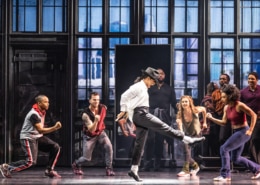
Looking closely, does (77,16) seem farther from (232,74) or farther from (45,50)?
(232,74)

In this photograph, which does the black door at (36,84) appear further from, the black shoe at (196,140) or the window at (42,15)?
the black shoe at (196,140)

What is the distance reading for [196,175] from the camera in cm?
1322

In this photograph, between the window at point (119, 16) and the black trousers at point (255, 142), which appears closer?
the black trousers at point (255, 142)

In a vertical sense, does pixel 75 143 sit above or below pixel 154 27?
below

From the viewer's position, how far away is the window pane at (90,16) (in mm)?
14727

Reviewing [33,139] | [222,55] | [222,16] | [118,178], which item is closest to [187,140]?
[118,178]

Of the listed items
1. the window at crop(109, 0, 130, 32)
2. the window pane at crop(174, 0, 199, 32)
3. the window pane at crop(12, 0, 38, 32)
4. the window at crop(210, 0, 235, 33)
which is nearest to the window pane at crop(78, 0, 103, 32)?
the window at crop(109, 0, 130, 32)

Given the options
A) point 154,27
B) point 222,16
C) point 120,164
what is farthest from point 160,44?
point 120,164

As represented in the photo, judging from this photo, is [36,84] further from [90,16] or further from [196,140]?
[196,140]

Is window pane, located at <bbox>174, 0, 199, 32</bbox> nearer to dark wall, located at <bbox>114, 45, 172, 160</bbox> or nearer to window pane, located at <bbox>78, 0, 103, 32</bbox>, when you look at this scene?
dark wall, located at <bbox>114, 45, 172, 160</bbox>

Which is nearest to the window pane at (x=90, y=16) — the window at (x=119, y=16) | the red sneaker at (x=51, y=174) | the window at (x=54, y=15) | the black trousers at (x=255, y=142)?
the window at (x=119, y=16)

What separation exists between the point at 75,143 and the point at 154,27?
2.84 meters

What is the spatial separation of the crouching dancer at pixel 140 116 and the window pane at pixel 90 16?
3200 mm

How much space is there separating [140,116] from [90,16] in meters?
3.71
